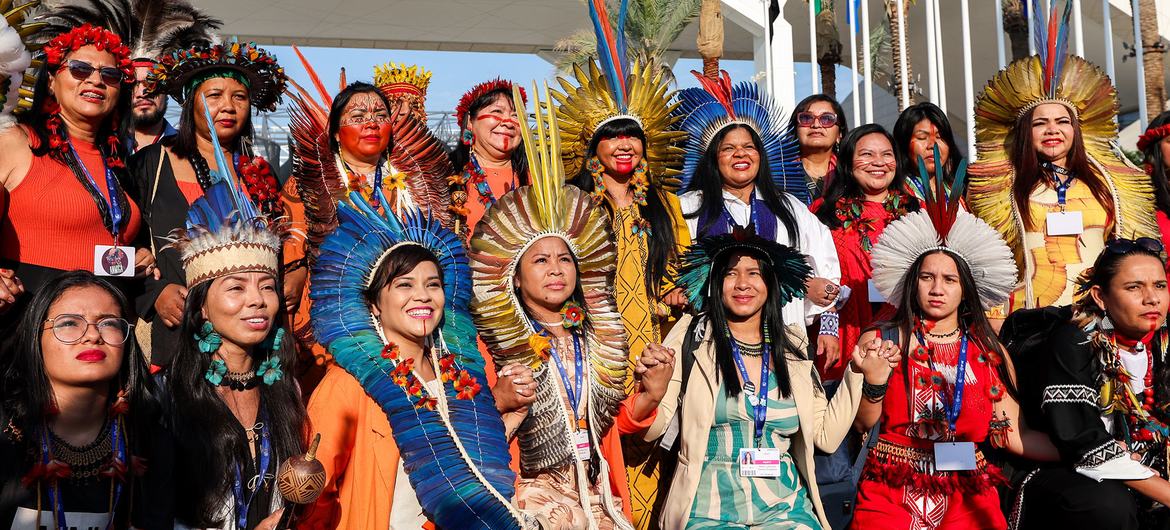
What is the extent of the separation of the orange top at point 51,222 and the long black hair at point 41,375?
767mm

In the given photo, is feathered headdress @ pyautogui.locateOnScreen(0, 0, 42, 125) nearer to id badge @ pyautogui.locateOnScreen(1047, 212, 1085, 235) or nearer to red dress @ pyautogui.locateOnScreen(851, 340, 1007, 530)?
red dress @ pyautogui.locateOnScreen(851, 340, 1007, 530)

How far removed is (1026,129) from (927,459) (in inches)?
92.0

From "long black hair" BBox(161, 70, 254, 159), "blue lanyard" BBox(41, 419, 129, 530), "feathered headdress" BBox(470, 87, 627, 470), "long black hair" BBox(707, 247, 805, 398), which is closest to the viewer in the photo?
"blue lanyard" BBox(41, 419, 129, 530)

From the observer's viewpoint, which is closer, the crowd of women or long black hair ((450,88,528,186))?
the crowd of women

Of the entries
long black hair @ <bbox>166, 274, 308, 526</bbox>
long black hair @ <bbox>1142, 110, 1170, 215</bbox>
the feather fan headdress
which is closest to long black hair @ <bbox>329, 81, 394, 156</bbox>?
long black hair @ <bbox>166, 274, 308, 526</bbox>

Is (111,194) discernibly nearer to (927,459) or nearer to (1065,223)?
(927,459)

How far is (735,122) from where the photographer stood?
5.73 metres

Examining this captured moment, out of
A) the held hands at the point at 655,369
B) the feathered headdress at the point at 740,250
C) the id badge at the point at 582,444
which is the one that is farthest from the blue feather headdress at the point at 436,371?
the feathered headdress at the point at 740,250

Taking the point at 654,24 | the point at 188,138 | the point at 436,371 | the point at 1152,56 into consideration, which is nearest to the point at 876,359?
the point at 436,371

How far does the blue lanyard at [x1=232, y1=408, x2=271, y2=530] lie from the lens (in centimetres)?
367

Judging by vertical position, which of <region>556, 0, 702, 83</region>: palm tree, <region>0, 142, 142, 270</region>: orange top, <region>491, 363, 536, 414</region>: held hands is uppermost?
<region>556, 0, 702, 83</region>: palm tree

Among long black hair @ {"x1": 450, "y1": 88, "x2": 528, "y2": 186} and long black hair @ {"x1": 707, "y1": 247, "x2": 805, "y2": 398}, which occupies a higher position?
long black hair @ {"x1": 450, "y1": 88, "x2": 528, "y2": 186}

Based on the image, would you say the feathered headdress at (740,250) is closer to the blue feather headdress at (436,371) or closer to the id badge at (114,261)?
the blue feather headdress at (436,371)

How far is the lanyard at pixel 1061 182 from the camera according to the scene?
5.82 metres
